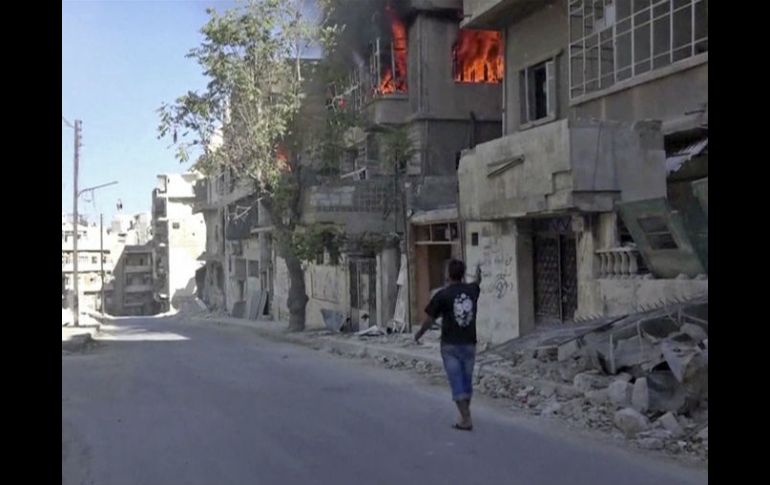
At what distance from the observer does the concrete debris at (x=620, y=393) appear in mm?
9603

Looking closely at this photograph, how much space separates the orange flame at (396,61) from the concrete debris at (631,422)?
60.1 ft

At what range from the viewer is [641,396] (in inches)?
368

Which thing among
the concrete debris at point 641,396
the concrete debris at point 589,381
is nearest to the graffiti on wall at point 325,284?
the concrete debris at point 589,381

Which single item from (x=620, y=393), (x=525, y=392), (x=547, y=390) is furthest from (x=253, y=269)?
Answer: (x=620, y=393)

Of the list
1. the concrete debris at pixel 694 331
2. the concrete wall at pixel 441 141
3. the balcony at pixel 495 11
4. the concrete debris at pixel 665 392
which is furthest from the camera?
the concrete wall at pixel 441 141

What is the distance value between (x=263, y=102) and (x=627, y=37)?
1271 centimetres

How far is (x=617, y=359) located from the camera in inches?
416

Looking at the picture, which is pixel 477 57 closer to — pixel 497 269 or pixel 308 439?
pixel 497 269

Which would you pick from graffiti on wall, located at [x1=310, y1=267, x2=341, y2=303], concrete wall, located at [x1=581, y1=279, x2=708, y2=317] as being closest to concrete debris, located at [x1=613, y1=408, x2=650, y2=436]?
concrete wall, located at [x1=581, y1=279, x2=708, y2=317]

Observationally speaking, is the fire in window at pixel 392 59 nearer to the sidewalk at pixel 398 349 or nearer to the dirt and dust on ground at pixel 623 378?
the sidewalk at pixel 398 349
